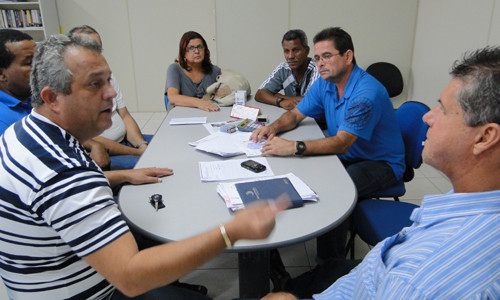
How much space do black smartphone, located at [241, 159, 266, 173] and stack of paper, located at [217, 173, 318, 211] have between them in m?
0.17

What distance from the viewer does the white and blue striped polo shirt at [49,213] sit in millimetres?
893

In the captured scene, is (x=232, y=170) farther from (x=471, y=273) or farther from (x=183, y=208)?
(x=471, y=273)

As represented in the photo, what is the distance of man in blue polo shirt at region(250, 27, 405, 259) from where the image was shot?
6.12 ft

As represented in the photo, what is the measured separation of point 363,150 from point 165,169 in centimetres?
117

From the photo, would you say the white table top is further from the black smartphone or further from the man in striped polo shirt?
the man in striped polo shirt

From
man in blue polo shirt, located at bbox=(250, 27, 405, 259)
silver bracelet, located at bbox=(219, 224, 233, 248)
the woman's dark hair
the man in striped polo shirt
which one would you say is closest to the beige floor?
man in blue polo shirt, located at bbox=(250, 27, 405, 259)

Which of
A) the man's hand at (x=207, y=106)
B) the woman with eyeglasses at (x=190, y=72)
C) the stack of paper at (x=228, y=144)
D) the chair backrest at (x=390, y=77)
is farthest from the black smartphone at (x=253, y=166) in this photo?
the chair backrest at (x=390, y=77)

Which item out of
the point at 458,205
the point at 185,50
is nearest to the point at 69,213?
the point at 458,205

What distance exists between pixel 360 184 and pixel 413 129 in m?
0.53

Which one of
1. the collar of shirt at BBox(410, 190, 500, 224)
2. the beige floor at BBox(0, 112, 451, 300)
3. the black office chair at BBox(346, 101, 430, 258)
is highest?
the collar of shirt at BBox(410, 190, 500, 224)

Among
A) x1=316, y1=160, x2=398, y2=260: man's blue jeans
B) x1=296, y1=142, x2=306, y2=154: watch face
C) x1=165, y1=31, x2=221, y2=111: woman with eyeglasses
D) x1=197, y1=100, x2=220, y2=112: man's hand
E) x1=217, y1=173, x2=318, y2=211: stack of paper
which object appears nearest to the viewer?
x1=217, y1=173, x2=318, y2=211: stack of paper

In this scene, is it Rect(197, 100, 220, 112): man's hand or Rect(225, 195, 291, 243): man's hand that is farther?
Rect(197, 100, 220, 112): man's hand

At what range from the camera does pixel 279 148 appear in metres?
1.81

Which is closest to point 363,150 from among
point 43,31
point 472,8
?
point 472,8
